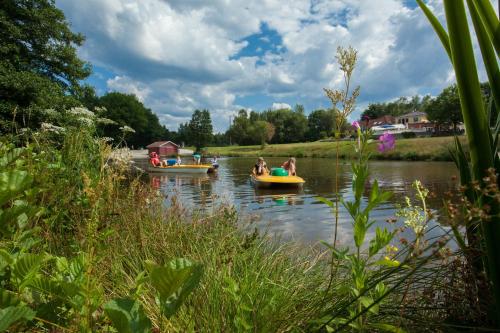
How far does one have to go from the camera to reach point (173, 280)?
0.83m

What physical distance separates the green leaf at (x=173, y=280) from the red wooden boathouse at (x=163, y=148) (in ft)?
239

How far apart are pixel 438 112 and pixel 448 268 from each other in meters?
58.7

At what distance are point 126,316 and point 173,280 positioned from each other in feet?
0.52

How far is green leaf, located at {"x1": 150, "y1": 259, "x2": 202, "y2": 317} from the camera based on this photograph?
82 centimetres

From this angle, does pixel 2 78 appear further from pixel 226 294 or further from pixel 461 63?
pixel 461 63

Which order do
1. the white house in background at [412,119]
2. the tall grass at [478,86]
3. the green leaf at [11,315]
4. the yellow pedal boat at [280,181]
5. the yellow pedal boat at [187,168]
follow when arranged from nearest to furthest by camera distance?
the green leaf at [11,315], the tall grass at [478,86], the yellow pedal boat at [280,181], the yellow pedal boat at [187,168], the white house in background at [412,119]

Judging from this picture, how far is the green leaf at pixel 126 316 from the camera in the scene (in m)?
0.85

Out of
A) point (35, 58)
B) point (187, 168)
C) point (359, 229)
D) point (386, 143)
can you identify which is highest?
point (35, 58)

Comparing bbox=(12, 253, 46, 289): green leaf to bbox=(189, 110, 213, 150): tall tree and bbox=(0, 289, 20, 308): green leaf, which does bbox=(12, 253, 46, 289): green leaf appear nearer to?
bbox=(0, 289, 20, 308): green leaf

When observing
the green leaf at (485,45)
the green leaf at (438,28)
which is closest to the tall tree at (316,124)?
the green leaf at (438,28)

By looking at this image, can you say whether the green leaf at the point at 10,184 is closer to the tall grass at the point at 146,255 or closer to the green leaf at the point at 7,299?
the tall grass at the point at 146,255

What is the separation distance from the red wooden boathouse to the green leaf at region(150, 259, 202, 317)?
72.9 metres

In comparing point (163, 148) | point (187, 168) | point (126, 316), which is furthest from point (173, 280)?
point (163, 148)

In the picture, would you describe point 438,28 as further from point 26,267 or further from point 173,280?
point 26,267
